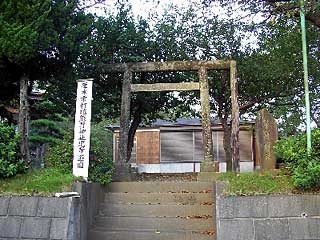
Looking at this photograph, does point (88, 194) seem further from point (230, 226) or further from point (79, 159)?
point (230, 226)

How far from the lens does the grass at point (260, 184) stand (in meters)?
6.62

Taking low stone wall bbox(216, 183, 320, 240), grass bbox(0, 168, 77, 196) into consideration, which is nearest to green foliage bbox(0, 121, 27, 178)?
grass bbox(0, 168, 77, 196)

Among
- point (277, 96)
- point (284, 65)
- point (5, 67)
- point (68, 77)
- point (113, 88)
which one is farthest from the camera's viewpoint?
point (277, 96)

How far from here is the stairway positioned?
725 centimetres

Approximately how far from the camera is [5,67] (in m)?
8.27

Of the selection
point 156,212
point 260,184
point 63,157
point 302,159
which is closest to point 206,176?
point 156,212

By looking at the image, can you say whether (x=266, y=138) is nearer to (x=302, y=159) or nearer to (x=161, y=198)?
(x=302, y=159)

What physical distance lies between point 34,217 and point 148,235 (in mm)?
1984

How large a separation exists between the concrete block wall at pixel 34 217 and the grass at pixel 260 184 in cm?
274

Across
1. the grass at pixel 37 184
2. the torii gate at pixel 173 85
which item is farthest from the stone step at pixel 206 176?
the grass at pixel 37 184

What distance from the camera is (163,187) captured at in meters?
8.63

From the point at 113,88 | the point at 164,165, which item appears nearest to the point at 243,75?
the point at 113,88

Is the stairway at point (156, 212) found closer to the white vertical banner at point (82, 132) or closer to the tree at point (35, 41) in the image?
the white vertical banner at point (82, 132)

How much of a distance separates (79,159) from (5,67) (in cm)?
254
